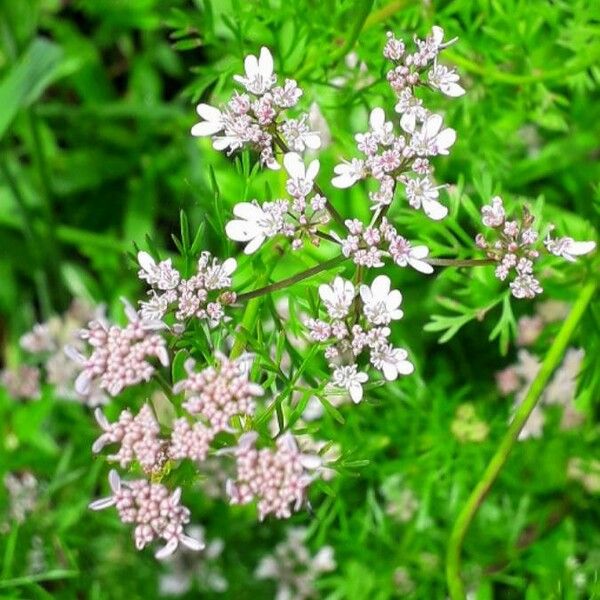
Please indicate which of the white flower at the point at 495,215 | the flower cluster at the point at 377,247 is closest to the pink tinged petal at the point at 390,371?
the flower cluster at the point at 377,247

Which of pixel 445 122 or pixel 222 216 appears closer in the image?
pixel 222 216

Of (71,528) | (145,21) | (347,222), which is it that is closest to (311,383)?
(347,222)

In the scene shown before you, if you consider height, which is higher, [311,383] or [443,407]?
[311,383]

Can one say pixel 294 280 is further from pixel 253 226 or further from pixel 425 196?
pixel 425 196

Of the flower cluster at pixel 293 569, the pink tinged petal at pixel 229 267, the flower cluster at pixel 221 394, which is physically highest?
the pink tinged petal at pixel 229 267

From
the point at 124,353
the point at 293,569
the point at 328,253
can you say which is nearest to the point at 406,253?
the point at 124,353

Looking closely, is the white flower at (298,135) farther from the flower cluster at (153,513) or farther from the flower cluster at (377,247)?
the flower cluster at (153,513)

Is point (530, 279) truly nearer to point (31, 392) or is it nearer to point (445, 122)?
point (445, 122)
